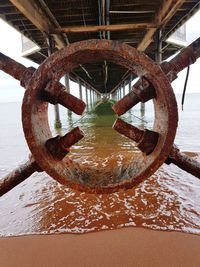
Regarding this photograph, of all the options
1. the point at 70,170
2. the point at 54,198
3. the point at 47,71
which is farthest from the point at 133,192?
the point at 47,71

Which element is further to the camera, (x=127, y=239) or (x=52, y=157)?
(x=127, y=239)

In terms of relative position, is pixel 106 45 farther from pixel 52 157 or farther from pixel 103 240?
pixel 103 240

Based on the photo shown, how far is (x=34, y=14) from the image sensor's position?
219 inches

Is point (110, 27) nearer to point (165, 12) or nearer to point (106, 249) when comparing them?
point (165, 12)

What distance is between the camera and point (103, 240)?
2.09 meters

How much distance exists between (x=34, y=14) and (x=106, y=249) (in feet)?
17.3

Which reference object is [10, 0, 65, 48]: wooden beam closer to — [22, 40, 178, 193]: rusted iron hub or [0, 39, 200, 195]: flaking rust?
[0, 39, 200, 195]: flaking rust

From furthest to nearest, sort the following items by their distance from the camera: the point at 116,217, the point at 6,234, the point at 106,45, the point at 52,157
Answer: the point at 116,217, the point at 6,234, the point at 52,157, the point at 106,45

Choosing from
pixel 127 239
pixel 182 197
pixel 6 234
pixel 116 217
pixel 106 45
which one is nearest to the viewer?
pixel 106 45

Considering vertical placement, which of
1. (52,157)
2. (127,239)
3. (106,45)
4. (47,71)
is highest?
(106,45)

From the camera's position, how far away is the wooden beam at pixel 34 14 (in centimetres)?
486

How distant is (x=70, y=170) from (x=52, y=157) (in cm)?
17

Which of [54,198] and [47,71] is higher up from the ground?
[47,71]

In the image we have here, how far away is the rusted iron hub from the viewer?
159cm
